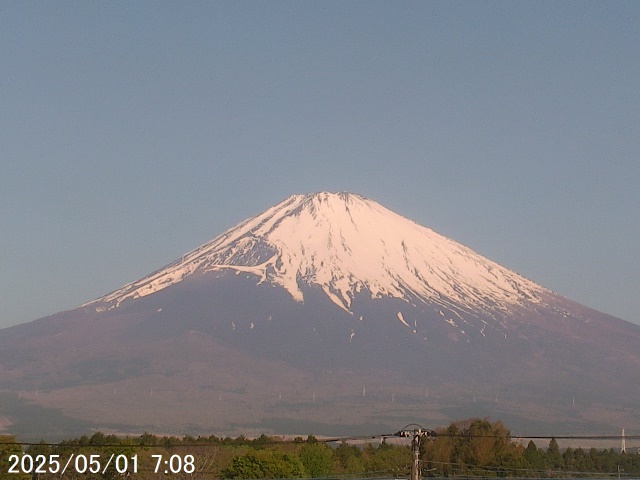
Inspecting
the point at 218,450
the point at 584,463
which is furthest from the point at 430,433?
the point at 584,463

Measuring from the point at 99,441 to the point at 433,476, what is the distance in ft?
102

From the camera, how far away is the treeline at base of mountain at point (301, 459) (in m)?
97.9

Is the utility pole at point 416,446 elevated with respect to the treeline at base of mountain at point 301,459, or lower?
lower

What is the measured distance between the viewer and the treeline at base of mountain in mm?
97875

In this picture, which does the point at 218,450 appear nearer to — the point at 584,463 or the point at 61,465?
the point at 61,465

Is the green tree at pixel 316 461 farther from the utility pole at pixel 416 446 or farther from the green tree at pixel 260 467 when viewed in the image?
the utility pole at pixel 416 446

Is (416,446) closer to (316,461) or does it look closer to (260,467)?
(260,467)

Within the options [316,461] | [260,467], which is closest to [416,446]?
[260,467]

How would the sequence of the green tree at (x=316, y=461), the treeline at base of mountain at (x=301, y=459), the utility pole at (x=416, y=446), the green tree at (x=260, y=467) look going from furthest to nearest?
the green tree at (x=316, y=461), the green tree at (x=260, y=467), the treeline at base of mountain at (x=301, y=459), the utility pole at (x=416, y=446)

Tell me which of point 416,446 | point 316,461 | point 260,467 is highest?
point 316,461

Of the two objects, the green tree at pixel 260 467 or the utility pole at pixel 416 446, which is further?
the green tree at pixel 260 467

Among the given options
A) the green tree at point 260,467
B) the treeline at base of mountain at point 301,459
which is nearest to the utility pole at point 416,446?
the treeline at base of mountain at point 301,459

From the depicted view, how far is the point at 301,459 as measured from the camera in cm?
11575

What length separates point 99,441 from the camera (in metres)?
120
